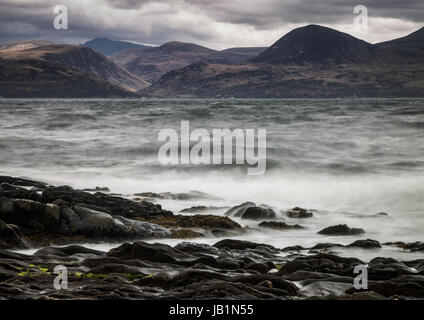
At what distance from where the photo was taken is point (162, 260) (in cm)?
985

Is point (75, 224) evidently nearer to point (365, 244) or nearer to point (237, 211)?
point (237, 211)

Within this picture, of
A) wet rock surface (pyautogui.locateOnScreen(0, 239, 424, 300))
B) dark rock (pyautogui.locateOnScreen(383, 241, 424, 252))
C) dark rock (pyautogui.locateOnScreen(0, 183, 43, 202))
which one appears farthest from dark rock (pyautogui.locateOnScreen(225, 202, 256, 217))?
dark rock (pyautogui.locateOnScreen(0, 183, 43, 202))

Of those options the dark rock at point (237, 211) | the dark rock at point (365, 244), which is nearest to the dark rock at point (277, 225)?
the dark rock at point (237, 211)

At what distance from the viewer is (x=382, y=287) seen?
25.5 ft

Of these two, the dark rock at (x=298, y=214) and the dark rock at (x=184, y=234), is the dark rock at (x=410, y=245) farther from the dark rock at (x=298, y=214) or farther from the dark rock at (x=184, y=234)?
the dark rock at (x=184, y=234)

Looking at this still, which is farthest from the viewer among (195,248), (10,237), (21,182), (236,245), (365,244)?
(21,182)

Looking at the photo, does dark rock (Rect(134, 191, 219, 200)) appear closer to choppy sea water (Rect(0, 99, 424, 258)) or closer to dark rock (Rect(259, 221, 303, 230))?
choppy sea water (Rect(0, 99, 424, 258))

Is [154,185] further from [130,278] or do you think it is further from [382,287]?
[382,287]

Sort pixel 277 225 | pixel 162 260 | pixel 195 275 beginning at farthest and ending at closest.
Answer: pixel 277 225
pixel 162 260
pixel 195 275

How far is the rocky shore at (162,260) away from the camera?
738 cm

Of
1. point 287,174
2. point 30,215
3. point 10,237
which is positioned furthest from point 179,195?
point 10,237
